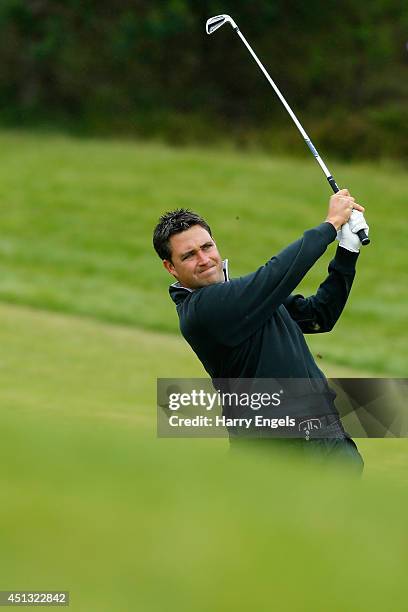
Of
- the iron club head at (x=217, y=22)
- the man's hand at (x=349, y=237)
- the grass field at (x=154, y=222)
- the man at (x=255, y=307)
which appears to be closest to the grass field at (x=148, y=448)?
the grass field at (x=154, y=222)

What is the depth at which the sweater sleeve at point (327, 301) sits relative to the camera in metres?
3.62

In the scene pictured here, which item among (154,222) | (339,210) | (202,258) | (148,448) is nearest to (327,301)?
(339,210)

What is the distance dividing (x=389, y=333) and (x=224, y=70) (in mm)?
19210

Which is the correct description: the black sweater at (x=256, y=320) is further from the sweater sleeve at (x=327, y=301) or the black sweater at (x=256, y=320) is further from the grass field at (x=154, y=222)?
the grass field at (x=154, y=222)

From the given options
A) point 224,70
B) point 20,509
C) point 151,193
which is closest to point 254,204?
point 151,193

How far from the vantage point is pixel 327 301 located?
365 centimetres

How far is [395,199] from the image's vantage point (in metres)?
23.3

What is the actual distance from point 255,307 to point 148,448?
0.97 meters

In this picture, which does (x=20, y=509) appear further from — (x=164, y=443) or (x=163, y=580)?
(x=164, y=443)

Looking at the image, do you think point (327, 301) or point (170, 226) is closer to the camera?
point (170, 226)

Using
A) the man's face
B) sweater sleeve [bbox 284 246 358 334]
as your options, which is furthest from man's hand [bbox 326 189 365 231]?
the man's face

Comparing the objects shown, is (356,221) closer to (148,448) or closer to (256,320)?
(256,320)

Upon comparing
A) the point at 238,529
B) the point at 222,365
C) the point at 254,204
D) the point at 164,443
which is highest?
the point at 254,204

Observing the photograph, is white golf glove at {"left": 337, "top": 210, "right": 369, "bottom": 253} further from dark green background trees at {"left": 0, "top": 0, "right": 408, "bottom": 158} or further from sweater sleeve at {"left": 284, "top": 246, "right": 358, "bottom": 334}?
dark green background trees at {"left": 0, "top": 0, "right": 408, "bottom": 158}
